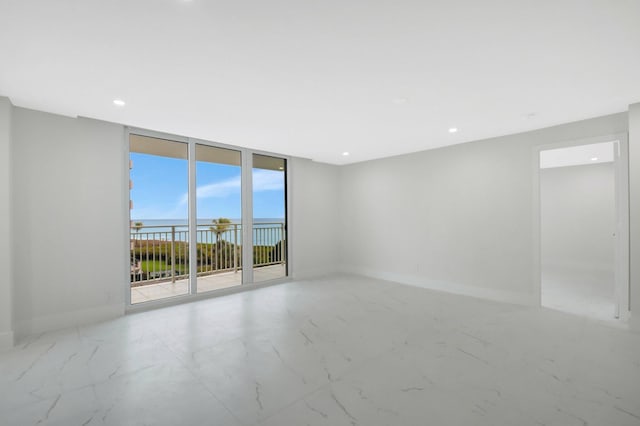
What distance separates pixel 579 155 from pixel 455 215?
3098 mm

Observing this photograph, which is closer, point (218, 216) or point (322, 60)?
point (322, 60)

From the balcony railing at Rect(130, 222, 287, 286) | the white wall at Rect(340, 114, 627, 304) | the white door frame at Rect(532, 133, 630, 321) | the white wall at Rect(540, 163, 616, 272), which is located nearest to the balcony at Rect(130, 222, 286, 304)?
the balcony railing at Rect(130, 222, 287, 286)

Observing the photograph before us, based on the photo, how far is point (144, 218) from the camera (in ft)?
14.1

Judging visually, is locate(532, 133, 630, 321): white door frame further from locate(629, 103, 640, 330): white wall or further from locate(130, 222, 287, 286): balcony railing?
locate(130, 222, 287, 286): balcony railing

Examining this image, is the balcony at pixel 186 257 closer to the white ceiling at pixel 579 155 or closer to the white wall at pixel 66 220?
the white wall at pixel 66 220

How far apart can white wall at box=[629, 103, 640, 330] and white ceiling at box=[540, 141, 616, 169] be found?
170 cm

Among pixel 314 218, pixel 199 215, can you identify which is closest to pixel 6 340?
pixel 199 215

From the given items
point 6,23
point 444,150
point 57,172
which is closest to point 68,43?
point 6,23

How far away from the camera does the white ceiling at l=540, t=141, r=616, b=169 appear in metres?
5.04

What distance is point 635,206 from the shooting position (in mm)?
3152

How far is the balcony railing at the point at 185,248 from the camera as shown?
5.00m

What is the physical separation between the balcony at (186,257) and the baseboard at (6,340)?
1.55 meters

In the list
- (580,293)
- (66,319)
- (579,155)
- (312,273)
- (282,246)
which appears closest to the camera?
(66,319)

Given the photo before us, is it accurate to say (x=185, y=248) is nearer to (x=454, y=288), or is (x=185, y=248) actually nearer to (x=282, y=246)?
(x=282, y=246)
